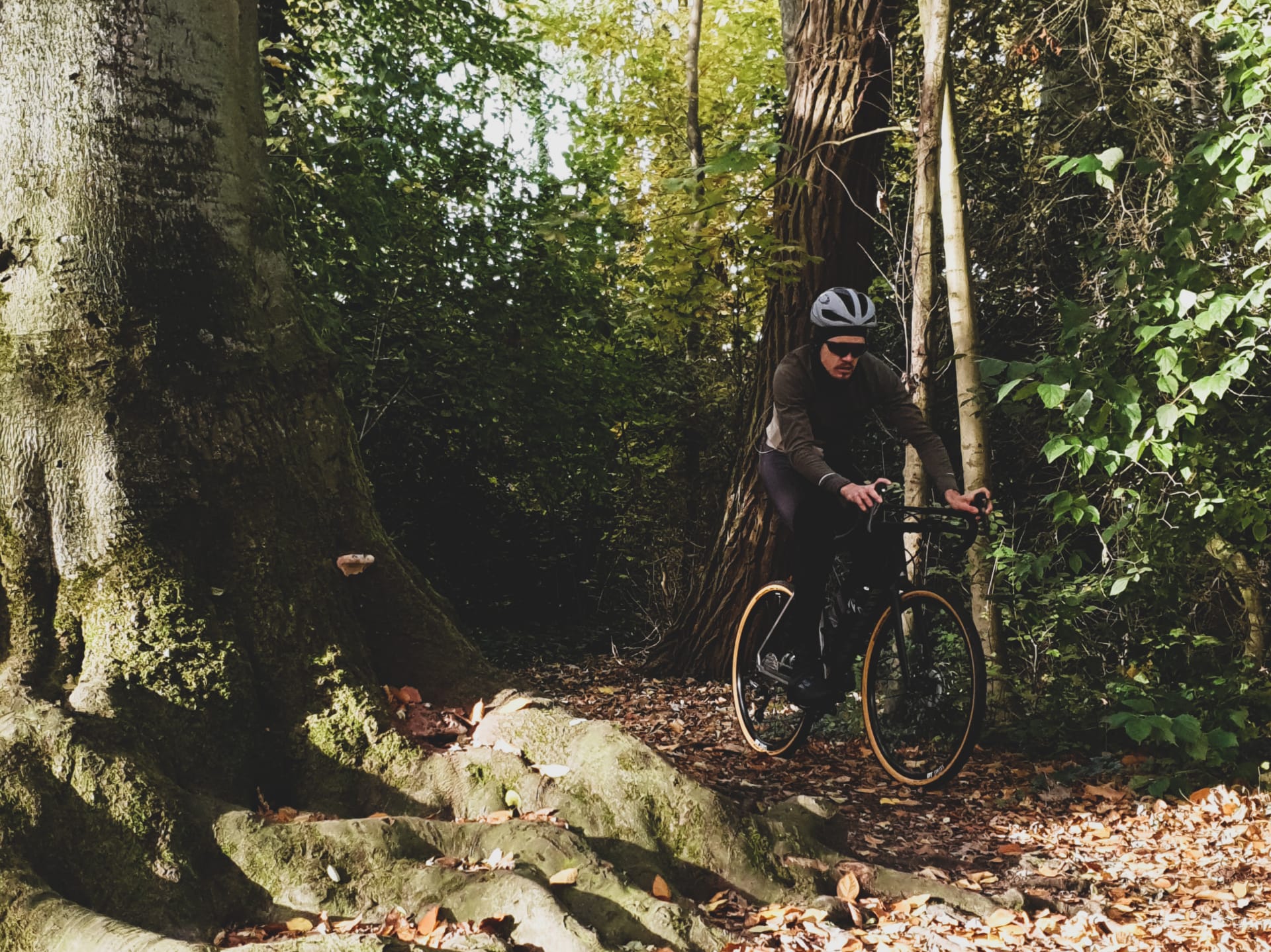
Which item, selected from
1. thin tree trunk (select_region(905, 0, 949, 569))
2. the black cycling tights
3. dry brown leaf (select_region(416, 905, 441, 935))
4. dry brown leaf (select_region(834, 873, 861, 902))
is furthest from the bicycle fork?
dry brown leaf (select_region(416, 905, 441, 935))

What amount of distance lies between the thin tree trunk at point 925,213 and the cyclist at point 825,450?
0.62 m

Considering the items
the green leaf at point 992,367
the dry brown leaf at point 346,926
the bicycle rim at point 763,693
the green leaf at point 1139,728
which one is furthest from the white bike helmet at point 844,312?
the dry brown leaf at point 346,926

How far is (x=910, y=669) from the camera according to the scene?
477cm

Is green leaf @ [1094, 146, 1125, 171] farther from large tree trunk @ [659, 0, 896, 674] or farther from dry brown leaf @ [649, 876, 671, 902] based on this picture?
dry brown leaf @ [649, 876, 671, 902]

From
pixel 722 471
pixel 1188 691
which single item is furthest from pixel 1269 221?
pixel 722 471

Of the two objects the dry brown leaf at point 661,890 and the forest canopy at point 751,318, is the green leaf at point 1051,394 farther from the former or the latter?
the dry brown leaf at point 661,890

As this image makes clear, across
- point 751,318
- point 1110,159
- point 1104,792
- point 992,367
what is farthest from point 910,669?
point 751,318

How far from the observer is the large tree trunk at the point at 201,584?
2811 mm

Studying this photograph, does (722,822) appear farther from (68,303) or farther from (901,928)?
(68,303)

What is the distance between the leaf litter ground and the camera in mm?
2973

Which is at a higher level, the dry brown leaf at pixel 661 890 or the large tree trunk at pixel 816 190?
the large tree trunk at pixel 816 190

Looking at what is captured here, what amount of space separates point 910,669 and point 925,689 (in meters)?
0.13

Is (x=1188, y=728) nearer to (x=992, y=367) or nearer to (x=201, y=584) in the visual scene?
(x=992, y=367)

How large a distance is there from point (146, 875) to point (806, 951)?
184cm
